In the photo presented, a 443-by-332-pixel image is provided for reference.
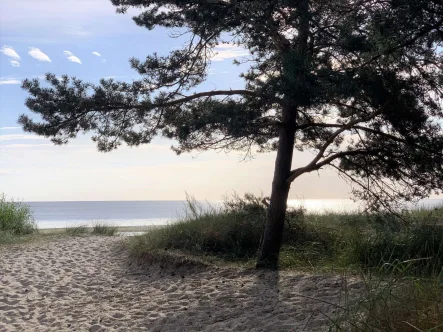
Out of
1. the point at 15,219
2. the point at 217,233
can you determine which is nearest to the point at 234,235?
the point at 217,233

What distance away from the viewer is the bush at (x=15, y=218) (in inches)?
571

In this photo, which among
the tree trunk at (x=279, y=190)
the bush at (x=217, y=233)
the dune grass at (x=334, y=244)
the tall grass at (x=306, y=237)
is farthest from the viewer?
the bush at (x=217, y=233)

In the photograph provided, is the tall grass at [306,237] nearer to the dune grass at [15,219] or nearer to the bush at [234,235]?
the bush at [234,235]

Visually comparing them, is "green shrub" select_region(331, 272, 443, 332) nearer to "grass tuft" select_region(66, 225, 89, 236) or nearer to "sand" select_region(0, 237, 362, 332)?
"sand" select_region(0, 237, 362, 332)

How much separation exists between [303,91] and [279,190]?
282cm

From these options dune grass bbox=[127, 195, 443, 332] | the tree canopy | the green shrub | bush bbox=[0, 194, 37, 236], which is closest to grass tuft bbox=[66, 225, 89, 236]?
bush bbox=[0, 194, 37, 236]

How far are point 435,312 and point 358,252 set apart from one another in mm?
4059

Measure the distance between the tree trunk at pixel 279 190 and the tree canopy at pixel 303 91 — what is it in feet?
0.12

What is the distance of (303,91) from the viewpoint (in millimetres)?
6188

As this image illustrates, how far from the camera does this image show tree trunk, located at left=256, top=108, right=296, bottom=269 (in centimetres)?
860

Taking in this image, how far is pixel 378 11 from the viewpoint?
6.48 meters

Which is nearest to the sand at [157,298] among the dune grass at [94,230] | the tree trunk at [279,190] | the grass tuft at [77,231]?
the tree trunk at [279,190]

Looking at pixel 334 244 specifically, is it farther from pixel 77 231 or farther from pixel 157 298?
pixel 77 231

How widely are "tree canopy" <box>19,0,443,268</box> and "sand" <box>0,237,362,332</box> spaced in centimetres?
220
